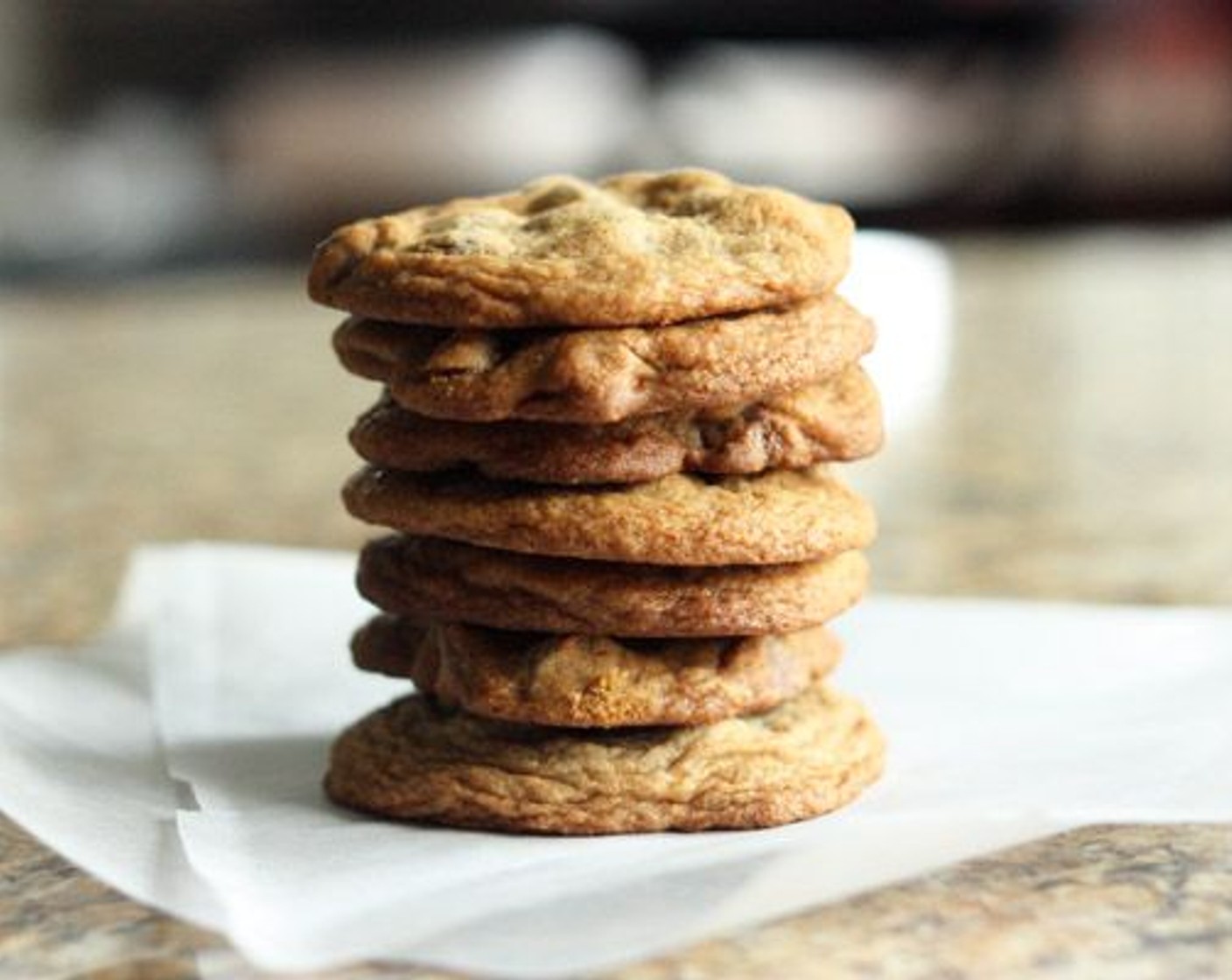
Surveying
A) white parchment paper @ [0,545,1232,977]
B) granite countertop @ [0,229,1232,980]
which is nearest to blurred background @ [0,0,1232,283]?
granite countertop @ [0,229,1232,980]

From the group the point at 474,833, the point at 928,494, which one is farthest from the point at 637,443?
the point at 928,494

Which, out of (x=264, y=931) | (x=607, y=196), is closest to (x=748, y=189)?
(x=607, y=196)

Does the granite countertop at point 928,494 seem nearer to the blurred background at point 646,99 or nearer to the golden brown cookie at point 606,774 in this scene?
the golden brown cookie at point 606,774

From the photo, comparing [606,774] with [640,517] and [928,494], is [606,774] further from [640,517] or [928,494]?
[928,494]

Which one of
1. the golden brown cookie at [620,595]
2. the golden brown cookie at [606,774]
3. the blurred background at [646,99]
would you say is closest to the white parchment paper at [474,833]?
the golden brown cookie at [606,774]

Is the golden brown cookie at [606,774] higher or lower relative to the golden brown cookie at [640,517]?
lower

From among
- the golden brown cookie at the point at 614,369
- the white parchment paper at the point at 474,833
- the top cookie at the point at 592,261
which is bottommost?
the white parchment paper at the point at 474,833

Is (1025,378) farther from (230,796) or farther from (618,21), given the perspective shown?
(618,21)
